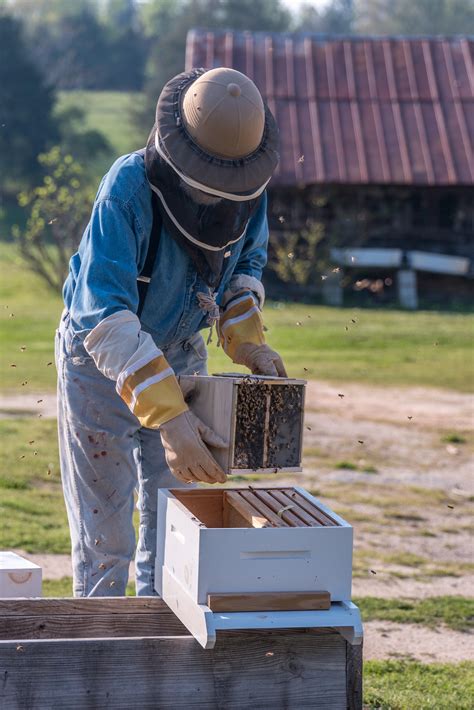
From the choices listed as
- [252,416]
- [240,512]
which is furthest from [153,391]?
[240,512]

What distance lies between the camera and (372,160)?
21.8 meters

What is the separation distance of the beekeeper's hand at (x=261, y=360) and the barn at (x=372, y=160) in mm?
16780

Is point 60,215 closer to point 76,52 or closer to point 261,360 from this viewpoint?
point 261,360

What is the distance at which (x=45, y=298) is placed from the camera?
23.9 m

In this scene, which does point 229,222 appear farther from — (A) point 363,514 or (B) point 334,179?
(B) point 334,179

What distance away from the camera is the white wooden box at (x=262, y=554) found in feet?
11.6

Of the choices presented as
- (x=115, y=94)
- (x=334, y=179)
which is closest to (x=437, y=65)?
(x=334, y=179)

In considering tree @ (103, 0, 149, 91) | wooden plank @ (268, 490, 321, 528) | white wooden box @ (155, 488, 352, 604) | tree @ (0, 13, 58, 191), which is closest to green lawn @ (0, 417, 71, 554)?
wooden plank @ (268, 490, 321, 528)

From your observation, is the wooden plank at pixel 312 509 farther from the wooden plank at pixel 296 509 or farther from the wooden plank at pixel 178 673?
the wooden plank at pixel 178 673

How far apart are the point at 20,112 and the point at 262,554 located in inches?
1429

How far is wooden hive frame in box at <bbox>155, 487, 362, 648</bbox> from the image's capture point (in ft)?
11.6

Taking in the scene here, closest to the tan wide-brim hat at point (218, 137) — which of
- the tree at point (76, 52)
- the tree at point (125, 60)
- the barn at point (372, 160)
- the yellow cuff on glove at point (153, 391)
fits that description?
the yellow cuff on glove at point (153, 391)

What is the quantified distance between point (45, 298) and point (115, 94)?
1712 inches

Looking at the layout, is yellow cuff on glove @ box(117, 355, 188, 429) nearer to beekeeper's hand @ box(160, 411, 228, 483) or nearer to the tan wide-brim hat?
beekeeper's hand @ box(160, 411, 228, 483)
